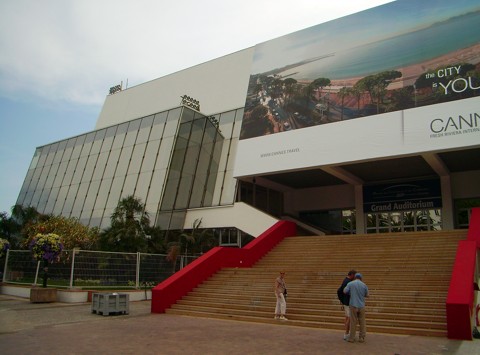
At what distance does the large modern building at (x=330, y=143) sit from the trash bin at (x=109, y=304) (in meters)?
10.9

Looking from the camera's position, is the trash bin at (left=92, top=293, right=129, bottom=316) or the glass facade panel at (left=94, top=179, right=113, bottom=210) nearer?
the trash bin at (left=92, top=293, right=129, bottom=316)

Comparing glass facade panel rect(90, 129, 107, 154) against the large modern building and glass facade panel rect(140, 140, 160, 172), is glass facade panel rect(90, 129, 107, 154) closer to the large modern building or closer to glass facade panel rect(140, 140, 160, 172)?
the large modern building

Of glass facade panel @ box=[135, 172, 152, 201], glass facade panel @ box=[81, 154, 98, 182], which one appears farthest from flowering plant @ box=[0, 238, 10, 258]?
glass facade panel @ box=[81, 154, 98, 182]

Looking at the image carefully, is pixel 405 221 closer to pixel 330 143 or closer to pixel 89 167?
pixel 330 143

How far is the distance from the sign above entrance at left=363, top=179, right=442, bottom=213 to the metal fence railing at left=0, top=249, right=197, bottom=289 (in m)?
12.7

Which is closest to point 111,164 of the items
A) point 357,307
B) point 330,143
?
point 330,143

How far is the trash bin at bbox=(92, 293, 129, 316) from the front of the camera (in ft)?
45.5

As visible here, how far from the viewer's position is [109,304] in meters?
13.9

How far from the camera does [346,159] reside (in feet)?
71.8

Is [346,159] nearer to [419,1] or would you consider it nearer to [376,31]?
[376,31]

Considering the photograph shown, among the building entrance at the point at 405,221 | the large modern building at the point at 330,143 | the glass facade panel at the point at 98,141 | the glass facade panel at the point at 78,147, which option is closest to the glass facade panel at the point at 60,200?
the large modern building at the point at 330,143

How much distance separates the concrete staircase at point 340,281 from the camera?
11547 millimetres

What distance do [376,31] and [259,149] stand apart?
32.0 feet

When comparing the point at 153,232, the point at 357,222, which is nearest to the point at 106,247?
the point at 153,232
